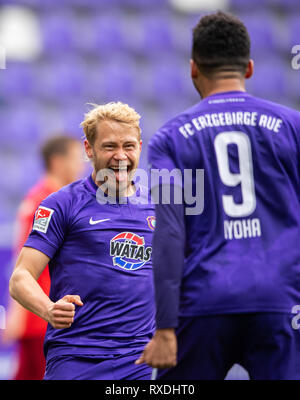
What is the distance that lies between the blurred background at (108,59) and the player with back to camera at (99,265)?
8.59 metres

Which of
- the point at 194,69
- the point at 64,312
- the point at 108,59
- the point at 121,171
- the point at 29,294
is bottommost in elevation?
the point at 64,312

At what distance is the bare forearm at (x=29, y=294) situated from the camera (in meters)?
3.09

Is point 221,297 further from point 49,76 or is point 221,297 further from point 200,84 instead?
point 49,76

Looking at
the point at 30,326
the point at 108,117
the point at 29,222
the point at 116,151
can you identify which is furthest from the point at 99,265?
the point at 30,326

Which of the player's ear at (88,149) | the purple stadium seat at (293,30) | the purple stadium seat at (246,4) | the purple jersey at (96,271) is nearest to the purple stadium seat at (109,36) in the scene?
the purple stadium seat at (246,4)

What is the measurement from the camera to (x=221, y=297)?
100 inches

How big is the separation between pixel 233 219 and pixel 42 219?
3.53 ft

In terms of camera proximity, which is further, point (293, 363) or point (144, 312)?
point (144, 312)

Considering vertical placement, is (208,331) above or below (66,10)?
below

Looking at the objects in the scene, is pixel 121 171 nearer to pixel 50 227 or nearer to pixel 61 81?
pixel 50 227

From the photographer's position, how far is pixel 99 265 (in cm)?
332

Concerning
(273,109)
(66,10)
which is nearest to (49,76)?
(66,10)

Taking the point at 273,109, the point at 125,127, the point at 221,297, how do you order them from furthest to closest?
the point at 125,127 < the point at 273,109 < the point at 221,297
